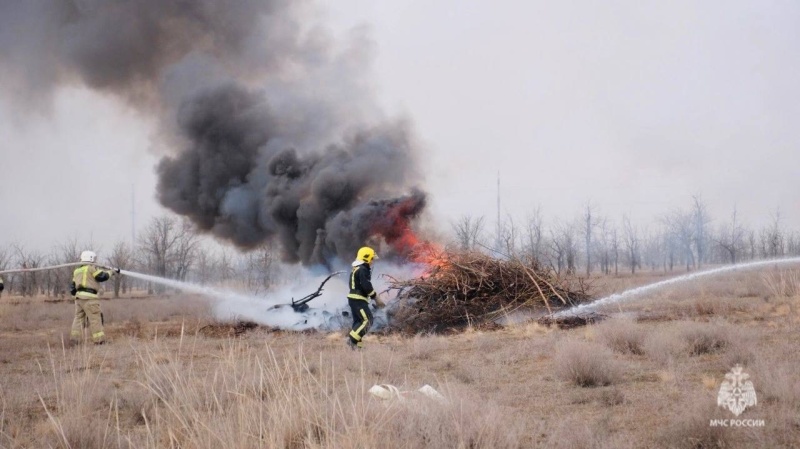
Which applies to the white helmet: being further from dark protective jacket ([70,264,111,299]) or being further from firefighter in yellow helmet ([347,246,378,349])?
firefighter in yellow helmet ([347,246,378,349])

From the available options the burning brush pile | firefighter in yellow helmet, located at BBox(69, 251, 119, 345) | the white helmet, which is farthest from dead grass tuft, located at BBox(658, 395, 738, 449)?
the white helmet

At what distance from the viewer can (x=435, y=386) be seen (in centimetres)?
744

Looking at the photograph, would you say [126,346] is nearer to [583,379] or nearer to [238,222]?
[583,379]

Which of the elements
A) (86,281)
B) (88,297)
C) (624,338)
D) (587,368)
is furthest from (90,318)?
(624,338)

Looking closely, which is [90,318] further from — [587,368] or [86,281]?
[587,368]

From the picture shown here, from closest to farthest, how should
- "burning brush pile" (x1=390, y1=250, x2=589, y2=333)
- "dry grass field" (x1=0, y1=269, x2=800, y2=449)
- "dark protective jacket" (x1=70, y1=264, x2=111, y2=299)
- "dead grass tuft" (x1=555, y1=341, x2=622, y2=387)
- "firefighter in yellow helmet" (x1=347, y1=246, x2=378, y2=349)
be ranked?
"dry grass field" (x1=0, y1=269, x2=800, y2=449) → "dead grass tuft" (x1=555, y1=341, x2=622, y2=387) → "firefighter in yellow helmet" (x1=347, y1=246, x2=378, y2=349) → "dark protective jacket" (x1=70, y1=264, x2=111, y2=299) → "burning brush pile" (x1=390, y1=250, x2=589, y2=333)

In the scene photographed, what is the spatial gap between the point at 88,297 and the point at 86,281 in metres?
0.36

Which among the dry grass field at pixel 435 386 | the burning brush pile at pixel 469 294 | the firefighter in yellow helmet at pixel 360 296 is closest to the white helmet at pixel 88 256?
the dry grass field at pixel 435 386

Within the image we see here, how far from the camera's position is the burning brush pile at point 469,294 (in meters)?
14.1

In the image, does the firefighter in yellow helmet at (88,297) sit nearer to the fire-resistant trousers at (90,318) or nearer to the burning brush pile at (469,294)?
the fire-resistant trousers at (90,318)

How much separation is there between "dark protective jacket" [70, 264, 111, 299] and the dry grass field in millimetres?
1253

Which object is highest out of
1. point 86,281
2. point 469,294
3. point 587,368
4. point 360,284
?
point 86,281

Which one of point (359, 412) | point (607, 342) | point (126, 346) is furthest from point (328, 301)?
point (359, 412)

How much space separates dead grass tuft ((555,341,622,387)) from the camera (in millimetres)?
7309
